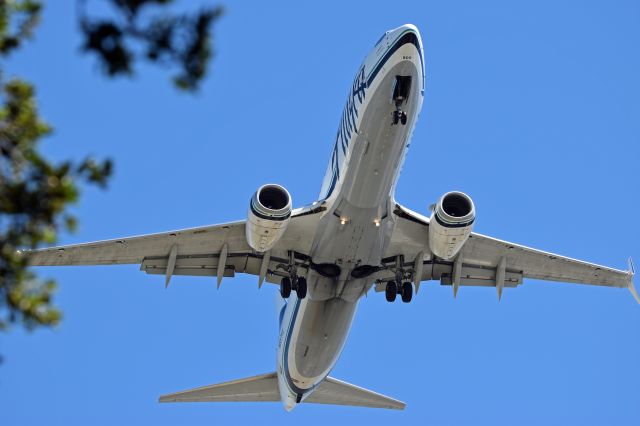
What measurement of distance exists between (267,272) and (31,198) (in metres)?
21.7

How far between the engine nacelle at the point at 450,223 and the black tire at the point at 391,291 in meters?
2.24

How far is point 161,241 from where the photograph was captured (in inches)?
1085

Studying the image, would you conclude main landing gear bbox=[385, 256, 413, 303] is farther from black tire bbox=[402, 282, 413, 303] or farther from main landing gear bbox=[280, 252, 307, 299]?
main landing gear bbox=[280, 252, 307, 299]

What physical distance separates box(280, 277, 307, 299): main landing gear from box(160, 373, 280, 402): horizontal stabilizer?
560cm

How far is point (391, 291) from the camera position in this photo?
28.3 meters

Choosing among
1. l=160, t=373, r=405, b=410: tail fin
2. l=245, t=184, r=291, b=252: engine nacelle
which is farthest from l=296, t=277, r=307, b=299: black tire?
l=160, t=373, r=405, b=410: tail fin

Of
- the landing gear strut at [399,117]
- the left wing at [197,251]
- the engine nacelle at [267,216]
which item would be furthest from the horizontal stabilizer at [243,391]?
the landing gear strut at [399,117]

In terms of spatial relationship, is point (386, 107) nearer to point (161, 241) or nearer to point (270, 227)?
point (270, 227)

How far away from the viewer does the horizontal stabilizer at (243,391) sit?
102 feet

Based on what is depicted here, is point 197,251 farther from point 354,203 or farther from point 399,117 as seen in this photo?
point 399,117

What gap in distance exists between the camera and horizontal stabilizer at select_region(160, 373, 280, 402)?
3114 cm

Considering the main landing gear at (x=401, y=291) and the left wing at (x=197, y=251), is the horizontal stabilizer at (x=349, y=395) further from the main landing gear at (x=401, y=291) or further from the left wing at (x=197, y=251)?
the left wing at (x=197, y=251)

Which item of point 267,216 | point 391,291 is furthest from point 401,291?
point 267,216

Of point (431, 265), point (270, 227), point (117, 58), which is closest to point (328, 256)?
point (270, 227)
